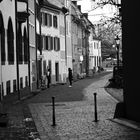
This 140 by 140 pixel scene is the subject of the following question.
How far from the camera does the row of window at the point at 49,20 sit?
195ft

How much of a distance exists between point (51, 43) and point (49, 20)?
278cm

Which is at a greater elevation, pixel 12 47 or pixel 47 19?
pixel 47 19

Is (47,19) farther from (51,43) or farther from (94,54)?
(94,54)

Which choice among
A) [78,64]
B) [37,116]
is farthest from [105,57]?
[37,116]

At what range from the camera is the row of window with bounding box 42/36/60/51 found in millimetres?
59406

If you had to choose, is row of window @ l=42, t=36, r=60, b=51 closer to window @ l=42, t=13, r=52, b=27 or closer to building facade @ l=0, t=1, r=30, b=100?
window @ l=42, t=13, r=52, b=27

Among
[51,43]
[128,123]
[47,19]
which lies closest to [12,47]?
[128,123]

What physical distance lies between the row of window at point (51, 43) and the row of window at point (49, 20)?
1.63 meters

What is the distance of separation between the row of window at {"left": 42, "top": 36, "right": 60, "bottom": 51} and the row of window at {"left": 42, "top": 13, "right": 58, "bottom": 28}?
1628mm

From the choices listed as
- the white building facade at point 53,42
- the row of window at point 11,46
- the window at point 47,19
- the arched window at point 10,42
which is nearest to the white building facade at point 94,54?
the white building facade at point 53,42

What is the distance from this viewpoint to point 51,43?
62.3 m

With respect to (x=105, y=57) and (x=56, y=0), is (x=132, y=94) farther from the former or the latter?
(x=105, y=57)

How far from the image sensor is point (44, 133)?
518 inches

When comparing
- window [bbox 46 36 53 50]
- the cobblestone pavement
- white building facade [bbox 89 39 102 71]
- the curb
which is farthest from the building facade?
white building facade [bbox 89 39 102 71]
